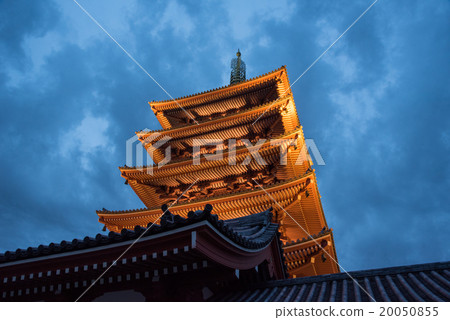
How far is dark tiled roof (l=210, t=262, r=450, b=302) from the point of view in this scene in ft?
13.3

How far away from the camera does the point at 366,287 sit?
181 inches

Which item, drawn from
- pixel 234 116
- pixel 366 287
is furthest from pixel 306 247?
pixel 234 116

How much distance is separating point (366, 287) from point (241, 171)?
9777 millimetres

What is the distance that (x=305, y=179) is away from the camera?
1114 centimetres

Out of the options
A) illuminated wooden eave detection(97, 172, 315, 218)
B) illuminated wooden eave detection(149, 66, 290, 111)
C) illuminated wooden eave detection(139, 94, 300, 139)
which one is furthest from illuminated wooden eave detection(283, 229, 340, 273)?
illuminated wooden eave detection(149, 66, 290, 111)

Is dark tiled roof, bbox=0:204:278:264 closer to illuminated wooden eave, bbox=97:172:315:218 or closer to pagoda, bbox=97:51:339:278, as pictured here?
illuminated wooden eave, bbox=97:172:315:218

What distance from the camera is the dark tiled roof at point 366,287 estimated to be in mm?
4058

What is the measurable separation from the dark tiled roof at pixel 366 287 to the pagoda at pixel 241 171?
5.16m

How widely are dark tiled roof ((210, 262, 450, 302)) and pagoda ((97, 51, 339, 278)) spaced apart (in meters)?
5.16

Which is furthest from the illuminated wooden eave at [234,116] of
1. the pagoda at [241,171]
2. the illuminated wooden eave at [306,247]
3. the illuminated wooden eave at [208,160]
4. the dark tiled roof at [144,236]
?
the dark tiled roof at [144,236]

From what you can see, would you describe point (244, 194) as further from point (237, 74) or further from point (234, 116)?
point (237, 74)

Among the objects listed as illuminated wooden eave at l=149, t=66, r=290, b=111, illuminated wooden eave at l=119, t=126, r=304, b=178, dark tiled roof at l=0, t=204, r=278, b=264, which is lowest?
dark tiled roof at l=0, t=204, r=278, b=264

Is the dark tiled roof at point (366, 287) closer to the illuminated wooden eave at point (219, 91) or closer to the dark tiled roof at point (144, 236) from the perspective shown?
the dark tiled roof at point (144, 236)
